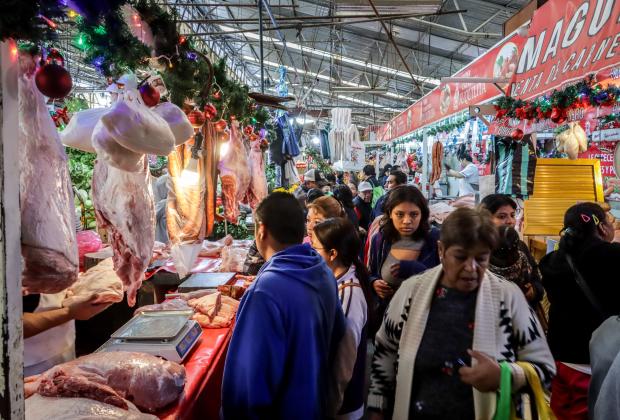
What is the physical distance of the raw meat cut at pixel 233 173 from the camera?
3885 mm

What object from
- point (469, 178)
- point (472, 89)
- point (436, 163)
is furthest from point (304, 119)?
point (472, 89)

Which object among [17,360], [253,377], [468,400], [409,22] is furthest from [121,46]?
[409,22]

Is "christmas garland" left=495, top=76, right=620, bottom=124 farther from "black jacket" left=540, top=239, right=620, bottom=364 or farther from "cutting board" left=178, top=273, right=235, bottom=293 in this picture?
"cutting board" left=178, top=273, right=235, bottom=293

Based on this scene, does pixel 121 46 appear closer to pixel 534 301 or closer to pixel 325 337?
pixel 325 337

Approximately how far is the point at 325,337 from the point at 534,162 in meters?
4.79

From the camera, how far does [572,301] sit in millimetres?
2980

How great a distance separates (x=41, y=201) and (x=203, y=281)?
253cm

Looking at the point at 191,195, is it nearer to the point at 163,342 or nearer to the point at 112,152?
the point at 163,342

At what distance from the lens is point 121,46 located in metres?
1.70

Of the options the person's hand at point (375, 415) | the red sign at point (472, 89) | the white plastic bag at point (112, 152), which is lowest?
the person's hand at point (375, 415)

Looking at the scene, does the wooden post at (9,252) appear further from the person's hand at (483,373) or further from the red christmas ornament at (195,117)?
the red christmas ornament at (195,117)

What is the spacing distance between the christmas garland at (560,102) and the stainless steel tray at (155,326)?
188 inches

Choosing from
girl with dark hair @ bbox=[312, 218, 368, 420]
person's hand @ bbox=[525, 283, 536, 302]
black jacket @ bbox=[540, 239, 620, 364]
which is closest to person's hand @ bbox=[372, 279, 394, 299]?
girl with dark hair @ bbox=[312, 218, 368, 420]

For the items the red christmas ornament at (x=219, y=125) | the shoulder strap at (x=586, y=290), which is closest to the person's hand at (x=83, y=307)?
the red christmas ornament at (x=219, y=125)
